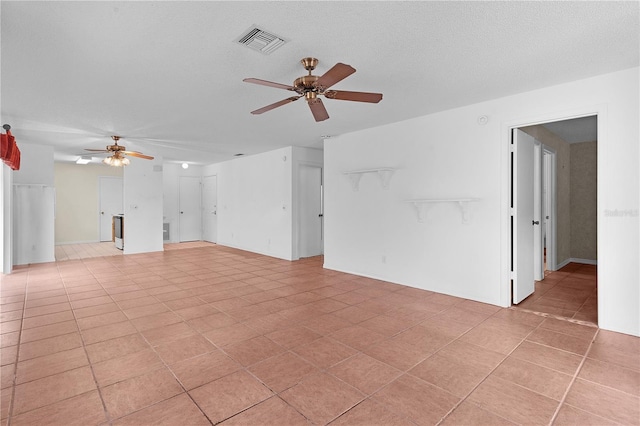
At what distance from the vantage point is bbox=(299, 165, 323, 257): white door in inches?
281

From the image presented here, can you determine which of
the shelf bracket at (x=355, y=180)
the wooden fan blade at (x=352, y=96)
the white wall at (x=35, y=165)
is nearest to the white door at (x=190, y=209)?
the white wall at (x=35, y=165)

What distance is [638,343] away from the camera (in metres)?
2.80

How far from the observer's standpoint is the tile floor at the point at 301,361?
1.88 m

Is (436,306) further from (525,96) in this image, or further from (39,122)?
(39,122)

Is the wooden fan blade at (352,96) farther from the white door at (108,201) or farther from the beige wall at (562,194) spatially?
the white door at (108,201)

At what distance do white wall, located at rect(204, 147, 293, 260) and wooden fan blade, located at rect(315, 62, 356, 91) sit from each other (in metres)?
4.21

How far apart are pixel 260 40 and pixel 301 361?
246cm

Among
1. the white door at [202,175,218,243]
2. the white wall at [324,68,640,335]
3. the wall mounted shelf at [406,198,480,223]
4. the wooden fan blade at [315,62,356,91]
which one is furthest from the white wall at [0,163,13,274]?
the wall mounted shelf at [406,198,480,223]

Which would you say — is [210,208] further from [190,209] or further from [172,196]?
[172,196]

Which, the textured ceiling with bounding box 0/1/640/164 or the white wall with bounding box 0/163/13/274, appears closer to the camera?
the textured ceiling with bounding box 0/1/640/164

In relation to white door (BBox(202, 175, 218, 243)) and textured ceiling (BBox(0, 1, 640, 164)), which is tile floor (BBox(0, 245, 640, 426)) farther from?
white door (BBox(202, 175, 218, 243))

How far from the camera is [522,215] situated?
12.8 feet

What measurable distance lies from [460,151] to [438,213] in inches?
33.7

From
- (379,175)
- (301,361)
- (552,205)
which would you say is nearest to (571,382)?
(301,361)
